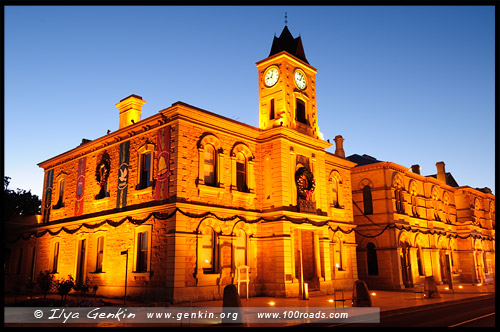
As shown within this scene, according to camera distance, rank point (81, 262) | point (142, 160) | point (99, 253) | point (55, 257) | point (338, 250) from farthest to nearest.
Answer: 1. point (338, 250)
2. point (55, 257)
3. point (81, 262)
4. point (99, 253)
5. point (142, 160)

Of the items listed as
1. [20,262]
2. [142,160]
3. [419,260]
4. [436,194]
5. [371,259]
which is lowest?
[419,260]

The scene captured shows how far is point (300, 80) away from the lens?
2628cm

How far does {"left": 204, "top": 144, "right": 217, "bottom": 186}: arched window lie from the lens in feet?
71.2

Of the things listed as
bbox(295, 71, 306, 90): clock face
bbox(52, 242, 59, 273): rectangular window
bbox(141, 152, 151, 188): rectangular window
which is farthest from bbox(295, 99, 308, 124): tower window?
bbox(52, 242, 59, 273): rectangular window

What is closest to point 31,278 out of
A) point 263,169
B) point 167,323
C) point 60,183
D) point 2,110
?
point 60,183

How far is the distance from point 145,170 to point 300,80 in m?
10.9

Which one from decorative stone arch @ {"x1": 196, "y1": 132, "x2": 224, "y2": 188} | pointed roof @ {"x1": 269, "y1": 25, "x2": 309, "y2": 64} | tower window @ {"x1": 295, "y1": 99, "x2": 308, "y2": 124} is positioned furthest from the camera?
pointed roof @ {"x1": 269, "y1": 25, "x2": 309, "y2": 64}

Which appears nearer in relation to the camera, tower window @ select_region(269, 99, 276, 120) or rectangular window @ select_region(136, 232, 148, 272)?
rectangular window @ select_region(136, 232, 148, 272)

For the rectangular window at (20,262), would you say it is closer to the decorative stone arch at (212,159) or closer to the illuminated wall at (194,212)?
the illuminated wall at (194,212)

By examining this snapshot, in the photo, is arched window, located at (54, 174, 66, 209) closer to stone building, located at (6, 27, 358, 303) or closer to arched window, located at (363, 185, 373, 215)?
stone building, located at (6, 27, 358, 303)

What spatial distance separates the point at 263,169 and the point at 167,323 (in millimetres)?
12201

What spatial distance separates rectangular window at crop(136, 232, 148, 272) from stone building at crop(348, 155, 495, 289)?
56.6ft

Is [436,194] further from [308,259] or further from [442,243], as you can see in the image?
[308,259]

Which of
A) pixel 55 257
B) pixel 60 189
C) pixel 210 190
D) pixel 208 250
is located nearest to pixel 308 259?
pixel 208 250
